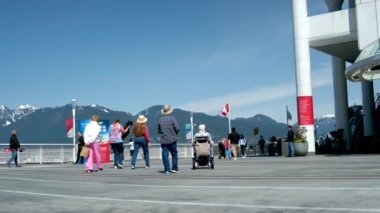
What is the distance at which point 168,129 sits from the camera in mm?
14734

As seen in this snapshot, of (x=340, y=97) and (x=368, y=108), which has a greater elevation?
(x=340, y=97)

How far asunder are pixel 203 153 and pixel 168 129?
222cm

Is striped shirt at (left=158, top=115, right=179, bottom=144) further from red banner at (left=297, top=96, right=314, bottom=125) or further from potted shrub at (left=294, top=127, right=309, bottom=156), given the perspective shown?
red banner at (left=297, top=96, right=314, bottom=125)

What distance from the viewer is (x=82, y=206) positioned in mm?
7523

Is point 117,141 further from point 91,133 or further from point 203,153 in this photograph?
point 203,153

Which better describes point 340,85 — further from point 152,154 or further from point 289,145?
point 152,154

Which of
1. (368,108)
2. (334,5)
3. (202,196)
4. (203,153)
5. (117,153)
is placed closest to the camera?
(202,196)

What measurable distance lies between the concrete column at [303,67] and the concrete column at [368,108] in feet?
31.2

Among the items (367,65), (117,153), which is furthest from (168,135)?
(367,65)

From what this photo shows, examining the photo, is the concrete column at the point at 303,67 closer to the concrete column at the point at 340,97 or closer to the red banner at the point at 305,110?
the red banner at the point at 305,110

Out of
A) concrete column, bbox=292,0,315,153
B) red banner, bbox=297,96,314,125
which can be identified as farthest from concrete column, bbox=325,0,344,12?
red banner, bbox=297,96,314,125

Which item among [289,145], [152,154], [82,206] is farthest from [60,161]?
[82,206]

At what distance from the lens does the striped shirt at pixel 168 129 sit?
1462cm

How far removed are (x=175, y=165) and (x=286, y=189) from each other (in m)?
6.56
